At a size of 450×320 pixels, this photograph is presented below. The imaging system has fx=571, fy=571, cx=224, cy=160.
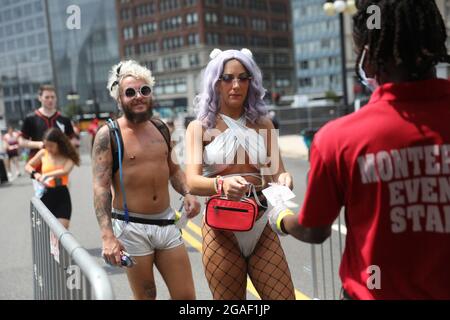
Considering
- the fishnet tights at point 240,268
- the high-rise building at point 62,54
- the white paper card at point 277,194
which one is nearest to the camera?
the white paper card at point 277,194

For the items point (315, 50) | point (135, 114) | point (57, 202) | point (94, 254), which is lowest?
point (94, 254)

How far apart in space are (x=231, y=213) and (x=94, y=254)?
15.3 ft

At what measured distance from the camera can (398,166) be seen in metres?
1.74

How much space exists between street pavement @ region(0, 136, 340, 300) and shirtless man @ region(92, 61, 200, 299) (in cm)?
138

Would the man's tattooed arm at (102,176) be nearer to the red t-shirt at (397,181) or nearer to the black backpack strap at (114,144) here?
the black backpack strap at (114,144)

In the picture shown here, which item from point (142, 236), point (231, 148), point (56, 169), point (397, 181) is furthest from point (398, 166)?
point (56, 169)

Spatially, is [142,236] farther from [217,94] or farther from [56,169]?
[56,169]

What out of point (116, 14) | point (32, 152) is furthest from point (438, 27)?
point (116, 14)

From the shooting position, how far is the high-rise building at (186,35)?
356ft

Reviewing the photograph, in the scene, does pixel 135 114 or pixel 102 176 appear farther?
pixel 135 114

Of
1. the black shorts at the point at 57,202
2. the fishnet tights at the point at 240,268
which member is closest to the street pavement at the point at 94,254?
the black shorts at the point at 57,202

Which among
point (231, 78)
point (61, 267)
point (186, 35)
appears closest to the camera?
point (61, 267)

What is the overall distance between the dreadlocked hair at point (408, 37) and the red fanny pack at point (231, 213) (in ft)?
4.78

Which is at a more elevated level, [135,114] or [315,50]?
[315,50]
